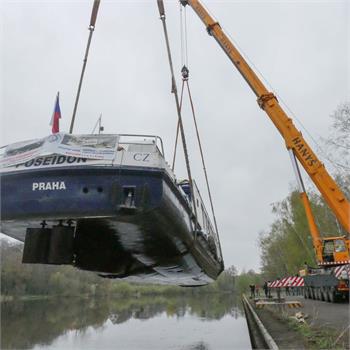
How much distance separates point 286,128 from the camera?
13.0 m

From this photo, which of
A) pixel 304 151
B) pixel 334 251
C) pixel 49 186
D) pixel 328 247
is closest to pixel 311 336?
pixel 304 151

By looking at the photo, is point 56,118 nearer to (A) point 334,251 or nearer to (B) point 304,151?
(B) point 304,151

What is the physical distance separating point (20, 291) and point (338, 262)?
50.6 metres

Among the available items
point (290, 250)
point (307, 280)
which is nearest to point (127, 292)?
point (290, 250)

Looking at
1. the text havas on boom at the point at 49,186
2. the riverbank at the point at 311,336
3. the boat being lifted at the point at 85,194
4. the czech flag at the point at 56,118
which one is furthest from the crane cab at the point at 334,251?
the text havas on boom at the point at 49,186

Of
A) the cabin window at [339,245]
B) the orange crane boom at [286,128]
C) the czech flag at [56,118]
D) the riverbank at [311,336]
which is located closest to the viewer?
the czech flag at [56,118]

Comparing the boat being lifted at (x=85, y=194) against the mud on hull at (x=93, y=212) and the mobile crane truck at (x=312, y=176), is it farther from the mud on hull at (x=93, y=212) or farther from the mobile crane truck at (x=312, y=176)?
the mobile crane truck at (x=312, y=176)

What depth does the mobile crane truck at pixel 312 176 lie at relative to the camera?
1195 centimetres

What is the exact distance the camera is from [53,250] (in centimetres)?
599

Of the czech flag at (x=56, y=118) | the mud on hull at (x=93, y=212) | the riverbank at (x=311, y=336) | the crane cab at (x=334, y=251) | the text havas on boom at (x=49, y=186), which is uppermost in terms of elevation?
the czech flag at (x=56, y=118)

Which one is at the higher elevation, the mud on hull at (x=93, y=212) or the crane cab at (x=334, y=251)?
the crane cab at (x=334, y=251)

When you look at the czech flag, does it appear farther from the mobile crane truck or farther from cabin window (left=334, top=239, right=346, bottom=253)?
cabin window (left=334, top=239, right=346, bottom=253)

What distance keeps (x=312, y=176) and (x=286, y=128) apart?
5.91 ft

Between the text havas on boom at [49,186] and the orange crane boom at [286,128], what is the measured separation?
852 centimetres
